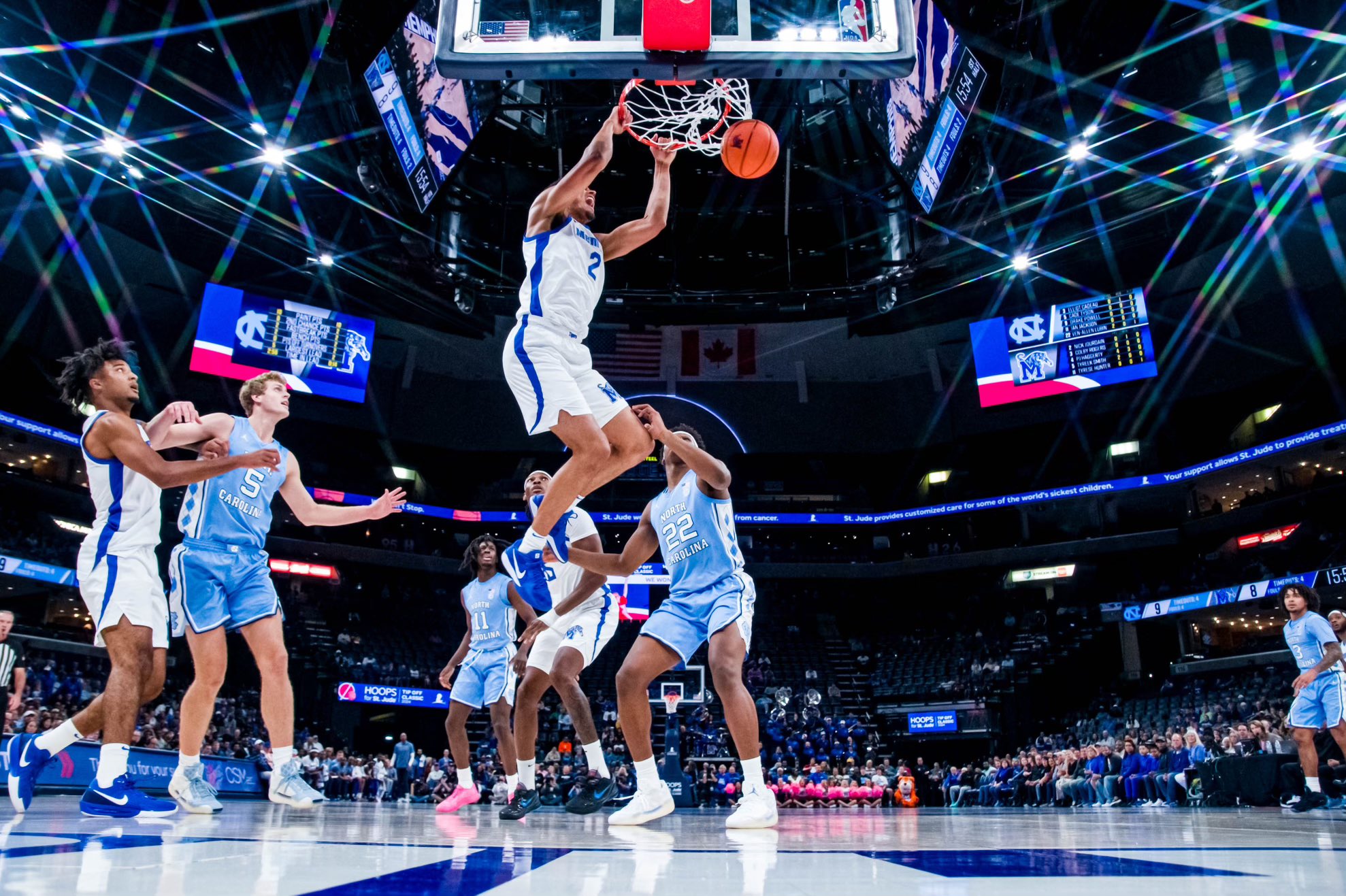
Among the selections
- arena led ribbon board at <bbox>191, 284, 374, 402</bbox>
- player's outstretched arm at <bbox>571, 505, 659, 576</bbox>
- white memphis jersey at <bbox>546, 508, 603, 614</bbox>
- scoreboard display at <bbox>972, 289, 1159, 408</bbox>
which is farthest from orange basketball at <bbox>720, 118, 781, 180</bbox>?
scoreboard display at <bbox>972, 289, 1159, 408</bbox>

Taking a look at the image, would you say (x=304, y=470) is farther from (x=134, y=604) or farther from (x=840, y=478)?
(x=134, y=604)

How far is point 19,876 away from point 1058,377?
2658cm

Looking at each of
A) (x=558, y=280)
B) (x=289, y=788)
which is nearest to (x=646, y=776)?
(x=289, y=788)

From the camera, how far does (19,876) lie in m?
1.64

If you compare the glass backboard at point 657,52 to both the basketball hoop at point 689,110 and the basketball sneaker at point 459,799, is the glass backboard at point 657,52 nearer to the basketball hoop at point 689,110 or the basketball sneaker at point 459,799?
→ the basketball hoop at point 689,110

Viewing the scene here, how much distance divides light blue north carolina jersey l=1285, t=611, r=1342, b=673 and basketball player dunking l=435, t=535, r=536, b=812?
643cm

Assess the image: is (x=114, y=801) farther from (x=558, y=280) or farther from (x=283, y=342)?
(x=283, y=342)

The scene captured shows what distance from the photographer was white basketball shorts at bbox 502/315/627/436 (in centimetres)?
436

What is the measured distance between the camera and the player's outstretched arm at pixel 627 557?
5.07 metres

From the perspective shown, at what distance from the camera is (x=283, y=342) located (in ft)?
79.3

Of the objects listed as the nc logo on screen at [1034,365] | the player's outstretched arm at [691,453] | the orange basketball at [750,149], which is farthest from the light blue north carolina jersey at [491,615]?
the nc logo on screen at [1034,365]

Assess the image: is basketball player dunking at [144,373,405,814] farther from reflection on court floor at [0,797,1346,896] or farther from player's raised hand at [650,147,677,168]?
player's raised hand at [650,147,677,168]

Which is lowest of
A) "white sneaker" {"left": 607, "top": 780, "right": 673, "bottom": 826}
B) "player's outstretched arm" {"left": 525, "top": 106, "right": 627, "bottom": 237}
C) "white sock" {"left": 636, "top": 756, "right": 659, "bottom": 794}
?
"white sneaker" {"left": 607, "top": 780, "right": 673, "bottom": 826}

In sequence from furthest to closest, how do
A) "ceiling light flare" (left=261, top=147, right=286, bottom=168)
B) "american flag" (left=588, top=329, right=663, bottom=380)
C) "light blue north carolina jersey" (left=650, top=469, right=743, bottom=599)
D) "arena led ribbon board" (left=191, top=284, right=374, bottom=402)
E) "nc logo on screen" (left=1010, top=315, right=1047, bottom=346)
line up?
"american flag" (left=588, top=329, right=663, bottom=380) < "nc logo on screen" (left=1010, top=315, right=1047, bottom=346) < "arena led ribbon board" (left=191, top=284, right=374, bottom=402) < "ceiling light flare" (left=261, top=147, right=286, bottom=168) < "light blue north carolina jersey" (left=650, top=469, right=743, bottom=599)
